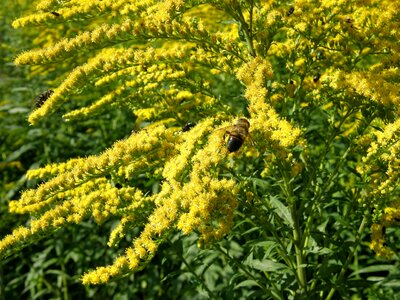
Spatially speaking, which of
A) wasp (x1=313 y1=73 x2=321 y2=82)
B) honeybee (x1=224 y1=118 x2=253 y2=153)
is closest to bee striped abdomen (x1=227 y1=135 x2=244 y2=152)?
honeybee (x1=224 y1=118 x2=253 y2=153)

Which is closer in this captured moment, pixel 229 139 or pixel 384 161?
pixel 229 139

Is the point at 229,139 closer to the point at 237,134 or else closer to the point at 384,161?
the point at 237,134

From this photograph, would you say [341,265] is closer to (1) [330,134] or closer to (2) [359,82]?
(1) [330,134]

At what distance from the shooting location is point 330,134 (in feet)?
11.7

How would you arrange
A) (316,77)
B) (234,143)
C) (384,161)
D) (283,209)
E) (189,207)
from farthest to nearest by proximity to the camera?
(316,77)
(283,209)
(384,161)
(234,143)
(189,207)

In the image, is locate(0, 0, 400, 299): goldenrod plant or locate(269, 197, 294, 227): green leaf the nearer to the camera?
locate(0, 0, 400, 299): goldenrod plant

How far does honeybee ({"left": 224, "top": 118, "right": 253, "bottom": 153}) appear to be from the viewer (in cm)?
271

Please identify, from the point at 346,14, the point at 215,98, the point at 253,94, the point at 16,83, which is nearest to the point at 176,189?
the point at 253,94

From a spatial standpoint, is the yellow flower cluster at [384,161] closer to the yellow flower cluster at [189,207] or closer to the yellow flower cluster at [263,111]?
the yellow flower cluster at [263,111]

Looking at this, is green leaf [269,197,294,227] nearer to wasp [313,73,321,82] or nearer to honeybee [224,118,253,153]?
honeybee [224,118,253,153]

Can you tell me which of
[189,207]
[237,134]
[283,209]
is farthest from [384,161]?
[189,207]

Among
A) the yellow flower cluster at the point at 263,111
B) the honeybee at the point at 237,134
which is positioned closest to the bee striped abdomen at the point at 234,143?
the honeybee at the point at 237,134

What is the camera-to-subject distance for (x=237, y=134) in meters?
2.72

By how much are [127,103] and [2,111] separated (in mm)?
4312
